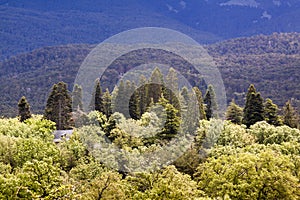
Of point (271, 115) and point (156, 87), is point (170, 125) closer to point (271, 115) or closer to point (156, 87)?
point (156, 87)

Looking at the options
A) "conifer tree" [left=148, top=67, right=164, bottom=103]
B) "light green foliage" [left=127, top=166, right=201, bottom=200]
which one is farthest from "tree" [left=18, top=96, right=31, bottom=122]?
"light green foliage" [left=127, top=166, right=201, bottom=200]

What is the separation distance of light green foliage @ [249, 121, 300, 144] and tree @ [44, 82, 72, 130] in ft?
116

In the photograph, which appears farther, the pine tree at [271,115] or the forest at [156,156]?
the pine tree at [271,115]

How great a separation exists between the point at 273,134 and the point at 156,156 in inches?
796

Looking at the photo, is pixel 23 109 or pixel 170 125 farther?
pixel 23 109

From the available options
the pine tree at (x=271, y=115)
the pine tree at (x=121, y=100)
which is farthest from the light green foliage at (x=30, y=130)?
the pine tree at (x=271, y=115)

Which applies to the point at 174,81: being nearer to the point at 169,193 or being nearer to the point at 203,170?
the point at 203,170

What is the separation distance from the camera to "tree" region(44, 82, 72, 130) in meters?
87.1

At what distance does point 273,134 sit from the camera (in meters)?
65.9

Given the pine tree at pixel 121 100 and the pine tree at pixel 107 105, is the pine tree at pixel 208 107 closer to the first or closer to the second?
the pine tree at pixel 121 100

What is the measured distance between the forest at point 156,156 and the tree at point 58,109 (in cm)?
92

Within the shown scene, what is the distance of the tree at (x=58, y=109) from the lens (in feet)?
286

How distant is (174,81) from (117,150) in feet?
117

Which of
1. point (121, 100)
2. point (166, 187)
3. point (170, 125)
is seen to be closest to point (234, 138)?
point (170, 125)
